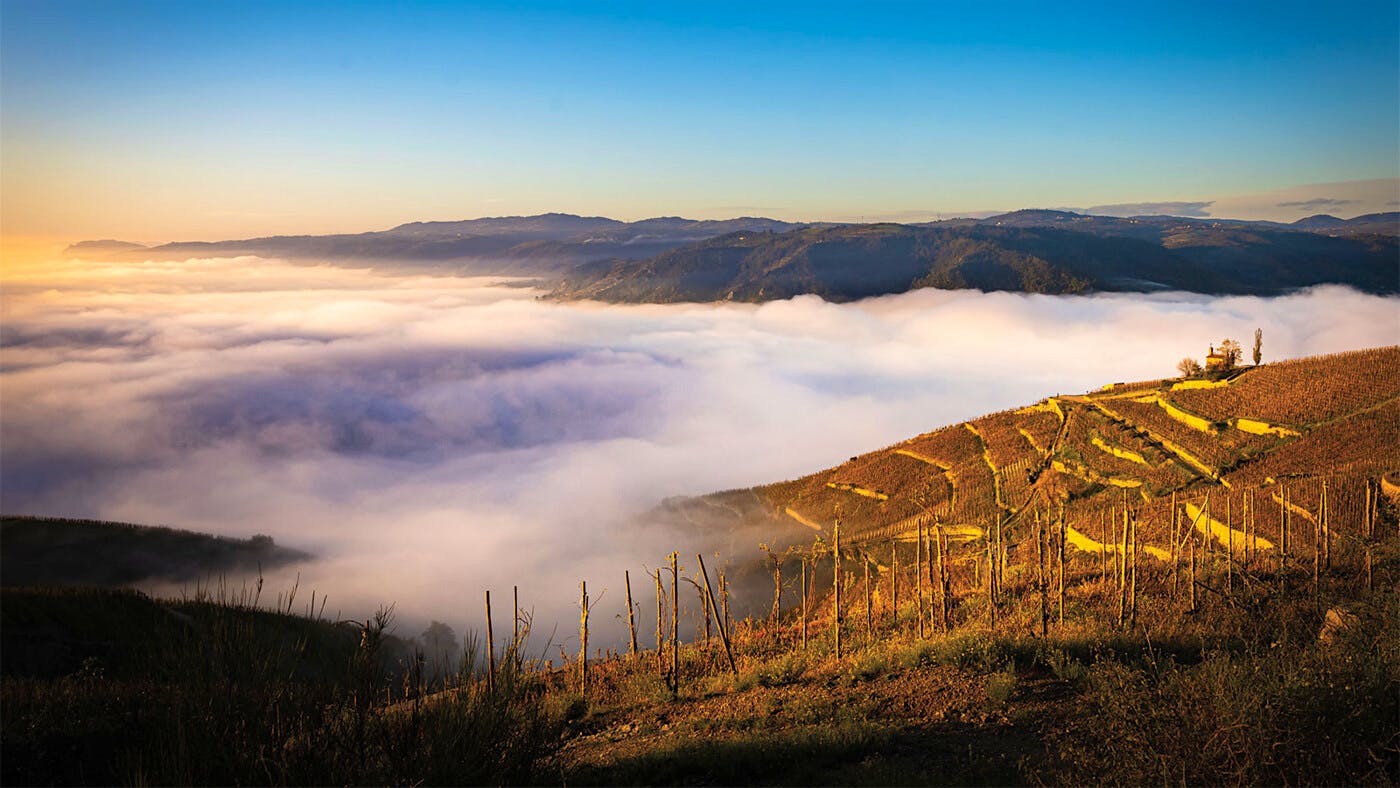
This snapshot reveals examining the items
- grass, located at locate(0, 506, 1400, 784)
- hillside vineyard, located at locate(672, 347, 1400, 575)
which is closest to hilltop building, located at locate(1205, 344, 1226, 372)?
hillside vineyard, located at locate(672, 347, 1400, 575)

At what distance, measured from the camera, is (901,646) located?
12.7 m

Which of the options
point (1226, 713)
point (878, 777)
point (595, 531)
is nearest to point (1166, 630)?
point (1226, 713)

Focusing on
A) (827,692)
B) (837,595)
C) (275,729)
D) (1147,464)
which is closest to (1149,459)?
(1147,464)

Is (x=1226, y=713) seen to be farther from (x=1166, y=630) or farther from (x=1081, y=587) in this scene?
(x=1081, y=587)

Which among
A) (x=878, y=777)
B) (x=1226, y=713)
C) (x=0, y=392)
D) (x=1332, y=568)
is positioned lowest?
(x=0, y=392)

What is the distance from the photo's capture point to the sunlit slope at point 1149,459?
30.6m

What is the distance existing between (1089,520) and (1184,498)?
3.83 m

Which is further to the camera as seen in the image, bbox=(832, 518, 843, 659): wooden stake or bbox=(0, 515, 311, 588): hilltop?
bbox=(0, 515, 311, 588): hilltop

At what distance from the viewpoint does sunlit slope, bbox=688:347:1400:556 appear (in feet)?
100

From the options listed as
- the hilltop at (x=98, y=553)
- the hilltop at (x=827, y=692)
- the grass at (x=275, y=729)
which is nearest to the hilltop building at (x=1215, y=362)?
the hilltop at (x=827, y=692)

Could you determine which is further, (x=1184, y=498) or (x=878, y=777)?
(x=1184, y=498)

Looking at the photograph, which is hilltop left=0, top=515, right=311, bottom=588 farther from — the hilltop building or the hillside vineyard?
the hilltop building

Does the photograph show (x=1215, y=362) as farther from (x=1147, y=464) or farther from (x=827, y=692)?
(x=827, y=692)

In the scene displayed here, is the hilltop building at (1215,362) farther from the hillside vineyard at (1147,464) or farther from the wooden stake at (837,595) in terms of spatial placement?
the wooden stake at (837,595)
